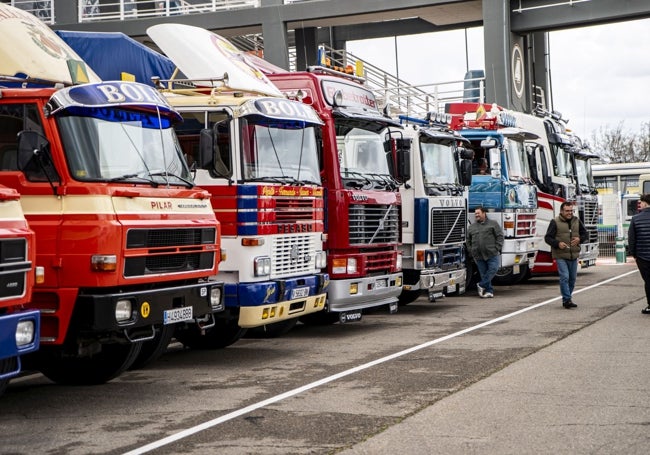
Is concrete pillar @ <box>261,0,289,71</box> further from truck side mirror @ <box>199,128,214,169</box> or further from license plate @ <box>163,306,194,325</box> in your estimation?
license plate @ <box>163,306,194,325</box>

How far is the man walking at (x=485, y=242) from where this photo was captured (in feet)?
66.8

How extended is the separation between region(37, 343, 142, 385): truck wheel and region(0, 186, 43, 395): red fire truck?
7.21 ft

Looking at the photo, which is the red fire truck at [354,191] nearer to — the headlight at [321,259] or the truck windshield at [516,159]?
the headlight at [321,259]

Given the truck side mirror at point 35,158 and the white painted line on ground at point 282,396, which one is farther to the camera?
the truck side mirror at point 35,158

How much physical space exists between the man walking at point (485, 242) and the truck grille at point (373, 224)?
5.05m

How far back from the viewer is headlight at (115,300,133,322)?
365 inches

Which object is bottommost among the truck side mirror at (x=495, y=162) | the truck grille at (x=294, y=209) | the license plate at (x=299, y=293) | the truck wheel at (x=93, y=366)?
the truck wheel at (x=93, y=366)

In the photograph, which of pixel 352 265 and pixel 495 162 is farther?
pixel 495 162

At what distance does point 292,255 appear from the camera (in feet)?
41.7

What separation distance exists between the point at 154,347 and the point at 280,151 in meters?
2.91

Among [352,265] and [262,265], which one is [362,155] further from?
[262,265]

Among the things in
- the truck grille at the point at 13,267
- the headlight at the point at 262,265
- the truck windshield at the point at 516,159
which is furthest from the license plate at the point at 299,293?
the truck windshield at the point at 516,159

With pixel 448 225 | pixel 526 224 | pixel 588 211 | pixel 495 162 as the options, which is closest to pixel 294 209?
pixel 448 225

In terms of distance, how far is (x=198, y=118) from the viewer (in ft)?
40.4
